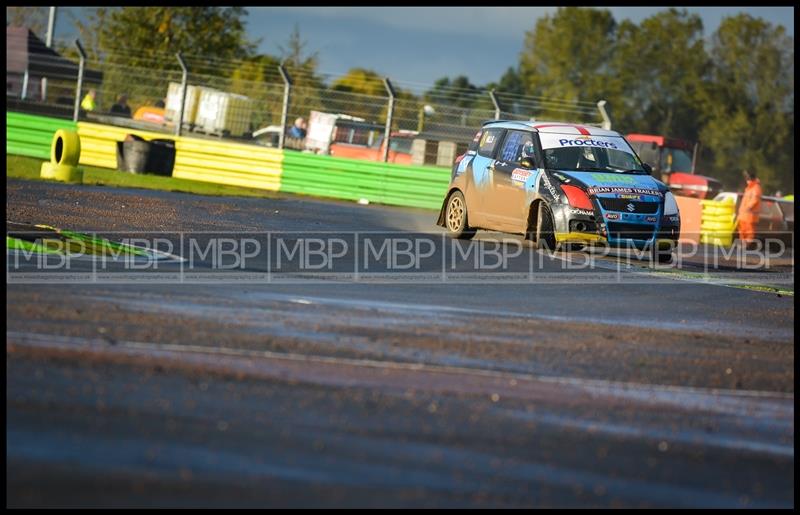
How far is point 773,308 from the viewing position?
37.7ft

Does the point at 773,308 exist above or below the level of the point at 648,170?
below

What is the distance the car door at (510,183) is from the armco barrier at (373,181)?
11.1 m

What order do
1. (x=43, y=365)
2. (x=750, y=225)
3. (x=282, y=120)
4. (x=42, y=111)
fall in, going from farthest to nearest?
1. (x=42, y=111)
2. (x=282, y=120)
3. (x=750, y=225)
4. (x=43, y=365)

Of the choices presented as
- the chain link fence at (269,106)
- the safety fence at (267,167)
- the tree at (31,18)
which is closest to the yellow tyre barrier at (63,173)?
the chain link fence at (269,106)

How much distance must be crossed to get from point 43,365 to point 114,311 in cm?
188

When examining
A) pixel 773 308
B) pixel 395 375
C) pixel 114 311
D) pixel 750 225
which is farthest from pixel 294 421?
pixel 750 225

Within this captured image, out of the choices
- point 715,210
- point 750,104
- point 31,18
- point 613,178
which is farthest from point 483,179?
point 750,104

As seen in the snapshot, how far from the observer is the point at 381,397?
5945mm

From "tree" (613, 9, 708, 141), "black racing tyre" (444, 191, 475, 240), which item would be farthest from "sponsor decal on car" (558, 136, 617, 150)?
"tree" (613, 9, 708, 141)

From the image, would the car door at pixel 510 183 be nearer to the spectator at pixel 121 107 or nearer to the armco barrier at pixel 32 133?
the armco barrier at pixel 32 133

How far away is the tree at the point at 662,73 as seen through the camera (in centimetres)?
8988

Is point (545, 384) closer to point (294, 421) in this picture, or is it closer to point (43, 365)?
point (294, 421)

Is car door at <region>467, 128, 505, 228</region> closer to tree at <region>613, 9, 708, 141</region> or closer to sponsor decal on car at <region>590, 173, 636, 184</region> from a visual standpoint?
sponsor decal on car at <region>590, 173, 636, 184</region>

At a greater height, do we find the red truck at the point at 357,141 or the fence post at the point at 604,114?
the fence post at the point at 604,114
